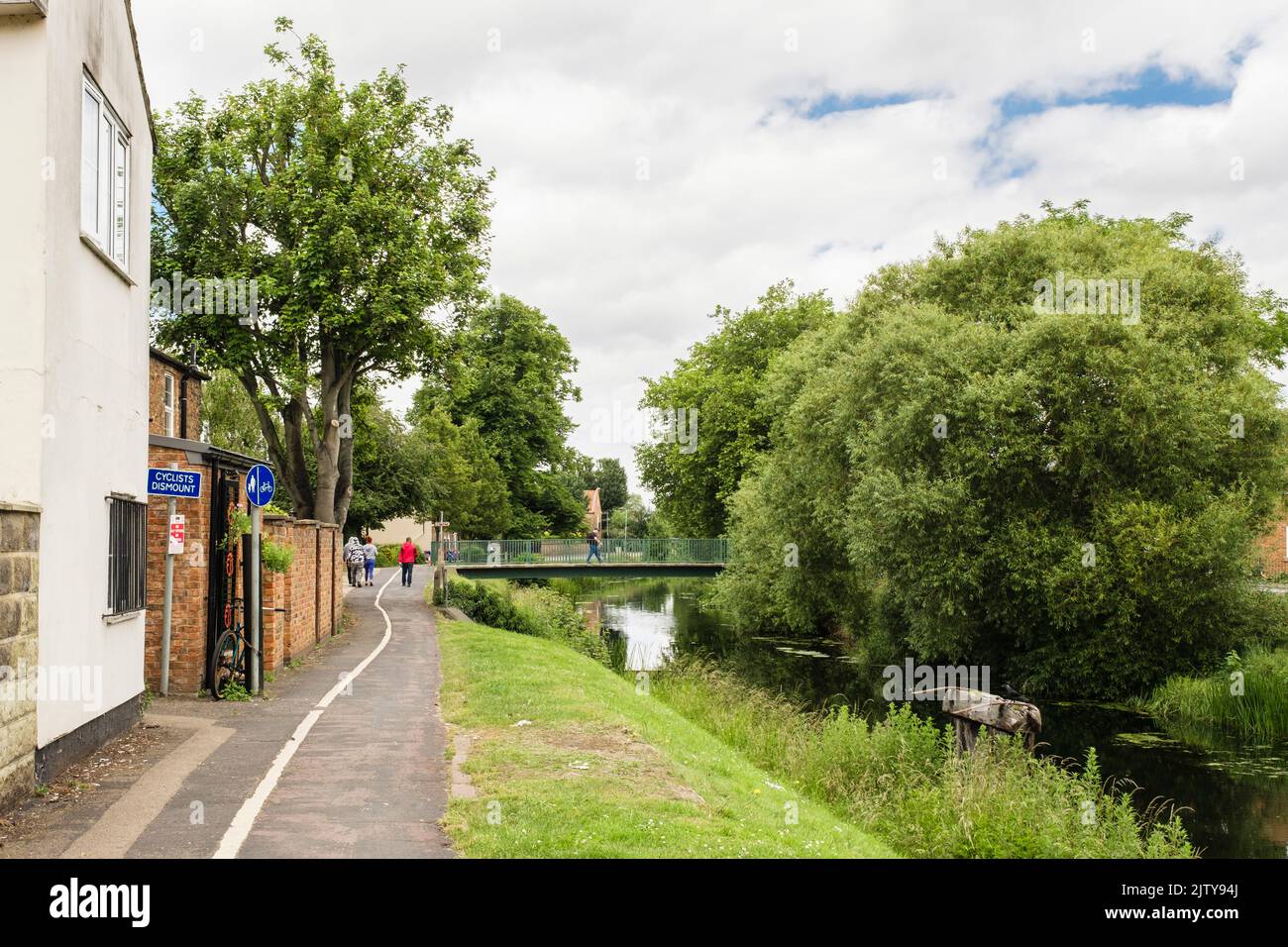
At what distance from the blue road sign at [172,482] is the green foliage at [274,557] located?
10.3ft

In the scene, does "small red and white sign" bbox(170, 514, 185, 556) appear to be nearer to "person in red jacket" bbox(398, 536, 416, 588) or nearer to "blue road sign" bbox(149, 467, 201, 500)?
"blue road sign" bbox(149, 467, 201, 500)

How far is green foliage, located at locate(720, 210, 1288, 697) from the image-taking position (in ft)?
79.1

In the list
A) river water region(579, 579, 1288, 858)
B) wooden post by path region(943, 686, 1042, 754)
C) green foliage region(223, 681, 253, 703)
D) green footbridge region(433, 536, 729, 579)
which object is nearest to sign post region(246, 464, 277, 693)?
green foliage region(223, 681, 253, 703)

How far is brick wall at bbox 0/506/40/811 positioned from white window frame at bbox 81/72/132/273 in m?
3.17

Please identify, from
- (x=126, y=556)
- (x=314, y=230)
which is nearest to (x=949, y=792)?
(x=126, y=556)

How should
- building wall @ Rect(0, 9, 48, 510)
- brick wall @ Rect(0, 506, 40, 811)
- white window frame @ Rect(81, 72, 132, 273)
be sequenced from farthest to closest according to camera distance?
white window frame @ Rect(81, 72, 132, 273) → building wall @ Rect(0, 9, 48, 510) → brick wall @ Rect(0, 506, 40, 811)

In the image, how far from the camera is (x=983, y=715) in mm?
13570

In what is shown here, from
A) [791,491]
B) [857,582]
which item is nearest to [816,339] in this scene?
[791,491]

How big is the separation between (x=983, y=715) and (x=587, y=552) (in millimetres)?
37507

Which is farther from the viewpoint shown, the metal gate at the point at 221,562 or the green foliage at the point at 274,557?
the green foliage at the point at 274,557

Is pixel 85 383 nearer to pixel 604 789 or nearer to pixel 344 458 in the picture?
pixel 604 789

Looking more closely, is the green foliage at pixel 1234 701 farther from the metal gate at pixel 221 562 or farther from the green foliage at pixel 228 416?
the green foliage at pixel 228 416

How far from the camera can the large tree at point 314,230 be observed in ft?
84.0

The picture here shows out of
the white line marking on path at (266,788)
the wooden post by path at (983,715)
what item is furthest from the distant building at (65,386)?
the wooden post by path at (983,715)
